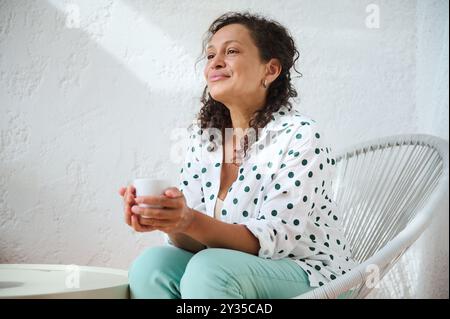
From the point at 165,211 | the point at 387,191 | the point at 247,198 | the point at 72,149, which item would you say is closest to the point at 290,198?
the point at 247,198

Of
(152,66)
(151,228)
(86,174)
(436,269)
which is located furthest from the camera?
(436,269)

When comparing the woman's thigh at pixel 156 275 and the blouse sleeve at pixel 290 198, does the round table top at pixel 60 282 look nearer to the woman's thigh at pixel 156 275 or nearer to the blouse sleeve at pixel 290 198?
the woman's thigh at pixel 156 275

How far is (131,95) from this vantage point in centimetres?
141

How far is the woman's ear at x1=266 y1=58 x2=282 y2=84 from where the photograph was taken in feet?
4.09

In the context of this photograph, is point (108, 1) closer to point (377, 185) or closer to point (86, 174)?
point (86, 174)

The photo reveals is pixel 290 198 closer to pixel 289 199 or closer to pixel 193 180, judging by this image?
pixel 289 199

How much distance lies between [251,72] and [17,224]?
2.10 ft

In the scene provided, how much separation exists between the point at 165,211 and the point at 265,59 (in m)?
0.58

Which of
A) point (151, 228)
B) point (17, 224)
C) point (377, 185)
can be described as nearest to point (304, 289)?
point (151, 228)

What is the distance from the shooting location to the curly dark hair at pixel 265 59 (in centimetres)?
122

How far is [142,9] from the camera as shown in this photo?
1.39 m

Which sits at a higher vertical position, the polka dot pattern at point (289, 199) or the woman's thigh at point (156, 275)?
the polka dot pattern at point (289, 199)

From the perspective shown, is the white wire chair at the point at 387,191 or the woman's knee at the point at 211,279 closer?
the woman's knee at the point at 211,279

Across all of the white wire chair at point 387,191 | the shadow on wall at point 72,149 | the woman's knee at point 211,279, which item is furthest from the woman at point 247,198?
the shadow on wall at point 72,149
